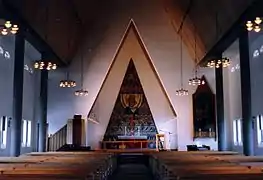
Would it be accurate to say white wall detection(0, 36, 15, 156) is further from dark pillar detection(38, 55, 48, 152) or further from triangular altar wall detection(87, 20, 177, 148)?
triangular altar wall detection(87, 20, 177, 148)

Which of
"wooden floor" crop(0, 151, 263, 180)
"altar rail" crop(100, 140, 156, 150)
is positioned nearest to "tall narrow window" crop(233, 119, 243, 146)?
"altar rail" crop(100, 140, 156, 150)

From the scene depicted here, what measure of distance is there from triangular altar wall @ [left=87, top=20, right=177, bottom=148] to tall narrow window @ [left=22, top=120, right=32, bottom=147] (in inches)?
167

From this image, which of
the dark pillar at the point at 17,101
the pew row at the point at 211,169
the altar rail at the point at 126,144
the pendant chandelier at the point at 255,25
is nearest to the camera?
the pew row at the point at 211,169

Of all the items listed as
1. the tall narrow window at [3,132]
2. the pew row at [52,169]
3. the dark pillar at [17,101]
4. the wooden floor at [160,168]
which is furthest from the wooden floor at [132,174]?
the tall narrow window at [3,132]

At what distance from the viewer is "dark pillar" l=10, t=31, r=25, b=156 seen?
688 inches

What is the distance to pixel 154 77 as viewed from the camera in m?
28.3

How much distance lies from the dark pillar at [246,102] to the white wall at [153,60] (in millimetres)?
8515

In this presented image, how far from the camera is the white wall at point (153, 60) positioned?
26.8 meters

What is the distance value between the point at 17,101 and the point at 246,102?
32.5ft

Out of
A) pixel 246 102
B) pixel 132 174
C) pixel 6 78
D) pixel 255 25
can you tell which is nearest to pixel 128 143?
pixel 6 78

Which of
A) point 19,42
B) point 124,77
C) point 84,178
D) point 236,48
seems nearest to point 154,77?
point 124,77

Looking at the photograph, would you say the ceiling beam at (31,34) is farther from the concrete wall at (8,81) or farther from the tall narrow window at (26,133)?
the tall narrow window at (26,133)

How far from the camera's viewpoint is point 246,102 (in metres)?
18.6

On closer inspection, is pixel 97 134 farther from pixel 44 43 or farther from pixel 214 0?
pixel 214 0
